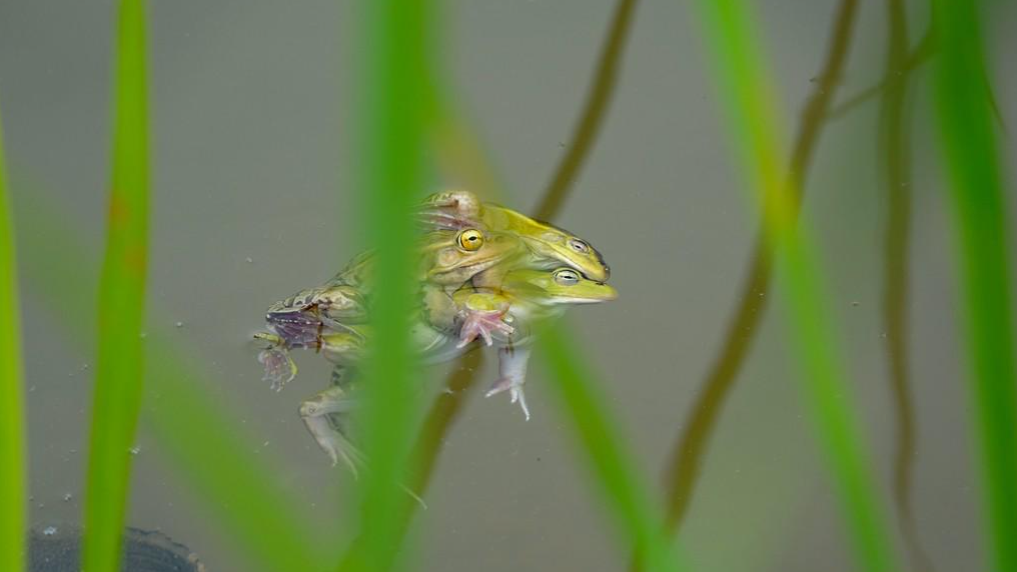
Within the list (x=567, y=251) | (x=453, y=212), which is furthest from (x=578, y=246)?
(x=453, y=212)

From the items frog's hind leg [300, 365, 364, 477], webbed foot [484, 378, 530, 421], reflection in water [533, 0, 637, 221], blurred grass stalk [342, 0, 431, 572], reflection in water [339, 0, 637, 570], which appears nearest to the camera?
blurred grass stalk [342, 0, 431, 572]

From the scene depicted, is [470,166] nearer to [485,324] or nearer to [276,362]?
[485,324]

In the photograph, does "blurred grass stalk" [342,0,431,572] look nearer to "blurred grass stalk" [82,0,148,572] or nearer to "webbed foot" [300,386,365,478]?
"blurred grass stalk" [82,0,148,572]

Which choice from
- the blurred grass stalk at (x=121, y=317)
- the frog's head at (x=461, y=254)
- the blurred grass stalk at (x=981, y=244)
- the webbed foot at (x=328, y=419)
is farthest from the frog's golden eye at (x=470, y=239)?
the blurred grass stalk at (x=981, y=244)

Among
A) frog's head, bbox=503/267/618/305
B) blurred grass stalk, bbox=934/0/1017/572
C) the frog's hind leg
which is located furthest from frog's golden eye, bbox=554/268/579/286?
blurred grass stalk, bbox=934/0/1017/572

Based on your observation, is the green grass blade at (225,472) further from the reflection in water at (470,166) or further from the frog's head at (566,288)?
the frog's head at (566,288)

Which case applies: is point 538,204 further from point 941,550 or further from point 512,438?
point 941,550

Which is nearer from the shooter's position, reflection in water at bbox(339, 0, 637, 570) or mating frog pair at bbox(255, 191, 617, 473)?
reflection in water at bbox(339, 0, 637, 570)
